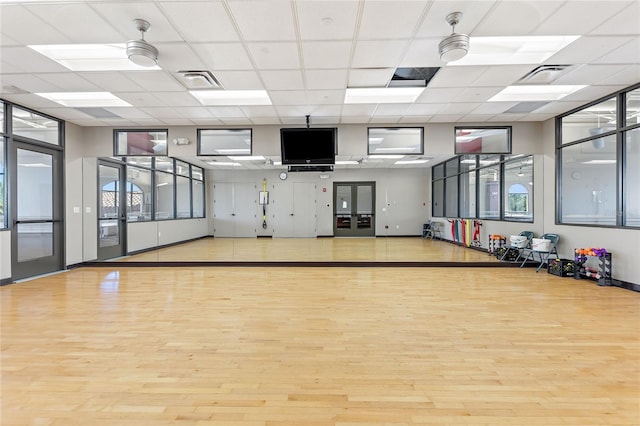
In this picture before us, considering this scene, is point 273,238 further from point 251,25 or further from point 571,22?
point 571,22

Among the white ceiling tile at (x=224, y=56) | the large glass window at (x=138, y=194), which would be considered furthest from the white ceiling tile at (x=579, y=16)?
the large glass window at (x=138, y=194)

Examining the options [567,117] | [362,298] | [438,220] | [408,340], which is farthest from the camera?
[438,220]

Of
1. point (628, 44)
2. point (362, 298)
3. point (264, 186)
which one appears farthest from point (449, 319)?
point (264, 186)

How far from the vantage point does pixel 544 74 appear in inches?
168

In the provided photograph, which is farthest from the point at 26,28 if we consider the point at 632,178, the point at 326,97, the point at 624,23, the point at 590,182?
the point at 590,182

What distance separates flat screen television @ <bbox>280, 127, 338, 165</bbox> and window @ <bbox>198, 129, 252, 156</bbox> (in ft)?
2.93

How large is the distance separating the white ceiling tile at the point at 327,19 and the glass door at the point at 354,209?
6765mm

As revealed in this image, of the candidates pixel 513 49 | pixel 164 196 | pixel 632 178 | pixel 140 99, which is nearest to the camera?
pixel 513 49

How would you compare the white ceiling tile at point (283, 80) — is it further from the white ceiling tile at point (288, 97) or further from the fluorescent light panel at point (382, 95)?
the fluorescent light panel at point (382, 95)

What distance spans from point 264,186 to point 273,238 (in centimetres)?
149

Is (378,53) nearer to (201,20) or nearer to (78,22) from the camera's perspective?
(201,20)

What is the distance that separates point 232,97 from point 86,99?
8.04ft

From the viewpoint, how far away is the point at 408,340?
2.93 meters

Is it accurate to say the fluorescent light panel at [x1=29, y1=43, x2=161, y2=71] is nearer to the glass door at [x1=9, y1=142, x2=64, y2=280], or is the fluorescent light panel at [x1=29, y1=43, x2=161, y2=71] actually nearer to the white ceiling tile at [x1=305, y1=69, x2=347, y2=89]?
the white ceiling tile at [x1=305, y1=69, x2=347, y2=89]
